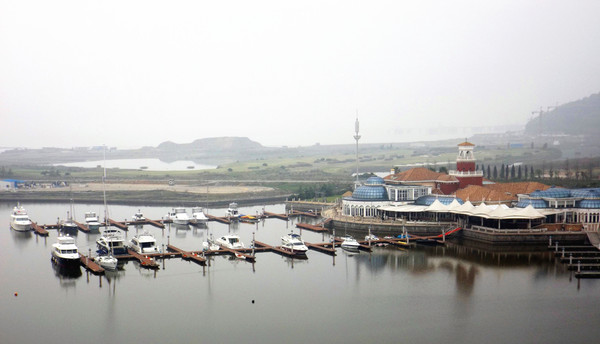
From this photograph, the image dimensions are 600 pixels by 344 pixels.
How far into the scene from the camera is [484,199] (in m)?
56.0

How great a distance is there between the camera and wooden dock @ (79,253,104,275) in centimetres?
4009

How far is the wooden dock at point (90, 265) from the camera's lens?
1578 inches

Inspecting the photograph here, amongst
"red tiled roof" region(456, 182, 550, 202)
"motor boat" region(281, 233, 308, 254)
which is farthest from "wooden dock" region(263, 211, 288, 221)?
"motor boat" region(281, 233, 308, 254)

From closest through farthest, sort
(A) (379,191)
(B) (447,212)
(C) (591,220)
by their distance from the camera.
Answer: (C) (591,220) < (B) (447,212) < (A) (379,191)

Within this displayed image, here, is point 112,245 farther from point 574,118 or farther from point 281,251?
point 574,118

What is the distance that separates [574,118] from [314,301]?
119 m

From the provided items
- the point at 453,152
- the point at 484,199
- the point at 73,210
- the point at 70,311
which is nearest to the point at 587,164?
the point at 484,199

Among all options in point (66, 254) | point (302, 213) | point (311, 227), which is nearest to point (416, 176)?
point (311, 227)

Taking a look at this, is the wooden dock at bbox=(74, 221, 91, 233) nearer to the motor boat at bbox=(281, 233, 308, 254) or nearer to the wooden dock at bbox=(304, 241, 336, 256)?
the motor boat at bbox=(281, 233, 308, 254)

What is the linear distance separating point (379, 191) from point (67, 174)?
84234 mm

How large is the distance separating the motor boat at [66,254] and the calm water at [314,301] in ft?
3.07

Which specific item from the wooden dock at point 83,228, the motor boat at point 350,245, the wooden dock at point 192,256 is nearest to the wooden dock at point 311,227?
the motor boat at point 350,245

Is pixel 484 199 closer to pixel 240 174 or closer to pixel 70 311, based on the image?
pixel 70 311

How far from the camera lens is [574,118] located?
457ft
